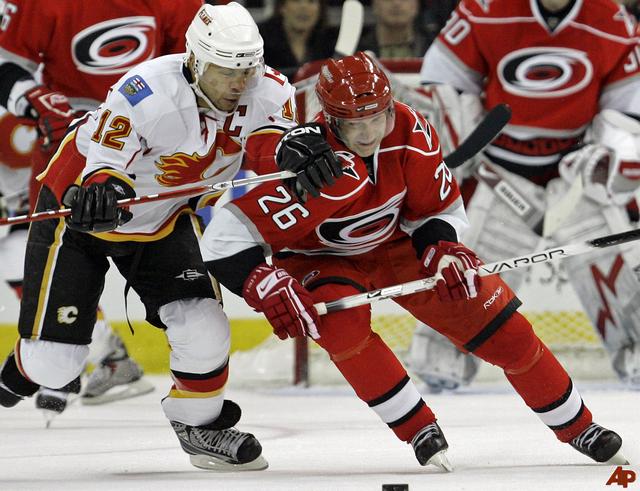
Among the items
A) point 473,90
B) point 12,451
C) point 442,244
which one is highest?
point 442,244

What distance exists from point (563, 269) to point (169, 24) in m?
1.61

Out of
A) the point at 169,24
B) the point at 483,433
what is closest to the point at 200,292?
the point at 483,433

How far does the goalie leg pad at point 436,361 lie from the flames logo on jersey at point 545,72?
0.87 metres

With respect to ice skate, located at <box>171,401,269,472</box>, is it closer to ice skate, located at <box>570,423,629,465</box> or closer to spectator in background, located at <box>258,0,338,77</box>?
ice skate, located at <box>570,423,629,465</box>

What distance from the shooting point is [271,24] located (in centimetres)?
502

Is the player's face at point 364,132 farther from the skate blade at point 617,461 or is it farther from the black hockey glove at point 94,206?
the skate blade at point 617,461

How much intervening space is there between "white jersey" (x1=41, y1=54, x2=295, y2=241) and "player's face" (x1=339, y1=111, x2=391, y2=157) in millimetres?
212

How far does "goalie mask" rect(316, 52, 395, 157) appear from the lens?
2.89 m

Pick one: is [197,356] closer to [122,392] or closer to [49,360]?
[49,360]

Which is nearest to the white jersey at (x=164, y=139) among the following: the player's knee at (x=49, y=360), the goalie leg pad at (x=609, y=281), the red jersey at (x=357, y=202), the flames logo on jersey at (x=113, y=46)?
the red jersey at (x=357, y=202)

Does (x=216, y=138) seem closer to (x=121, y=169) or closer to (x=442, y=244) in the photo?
(x=121, y=169)

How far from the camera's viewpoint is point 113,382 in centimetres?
463

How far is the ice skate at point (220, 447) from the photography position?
3207mm

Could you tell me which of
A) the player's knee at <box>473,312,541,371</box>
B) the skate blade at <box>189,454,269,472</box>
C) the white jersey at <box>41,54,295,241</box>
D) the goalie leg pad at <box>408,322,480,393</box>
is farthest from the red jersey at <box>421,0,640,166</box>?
the skate blade at <box>189,454,269,472</box>
